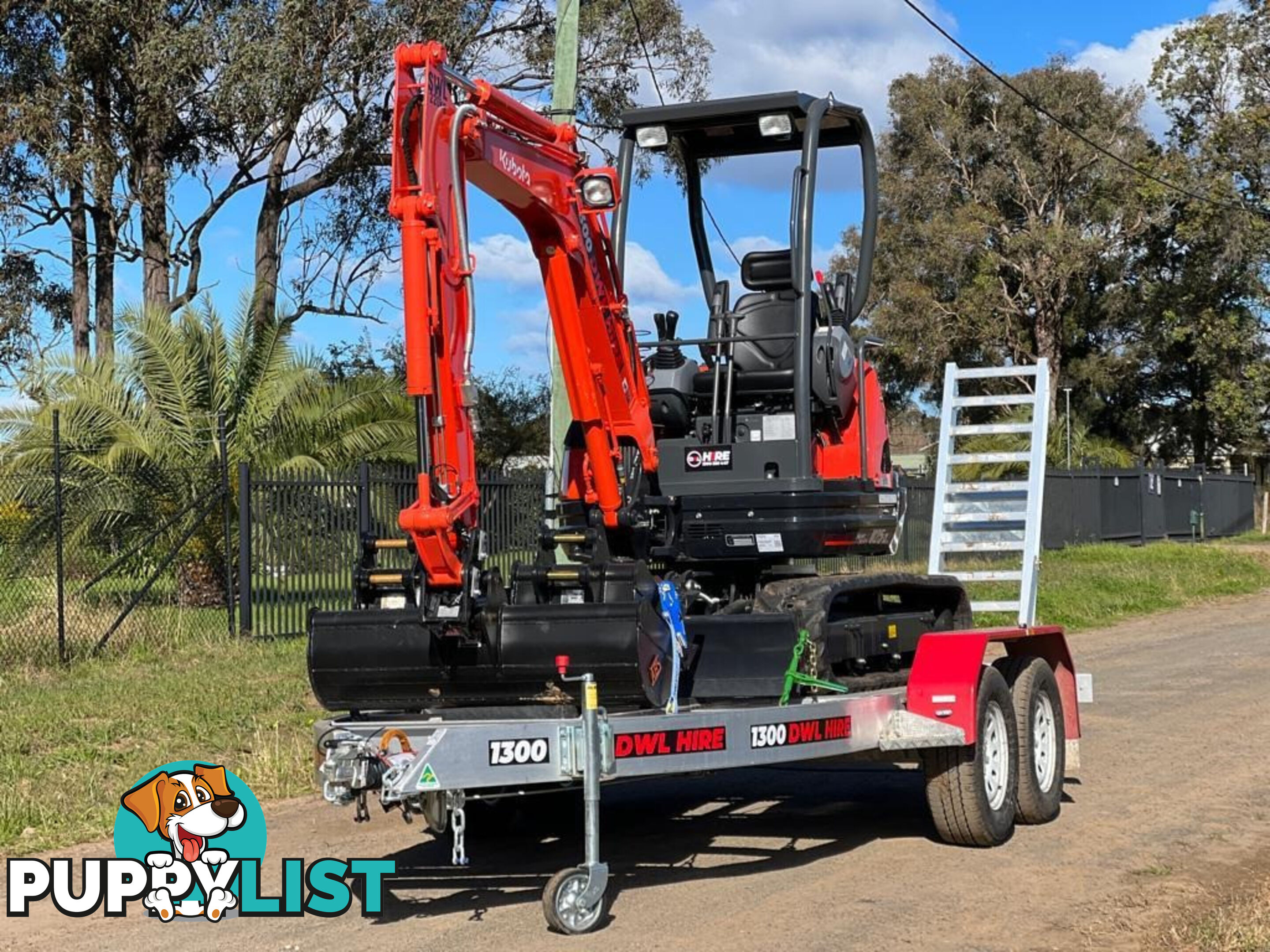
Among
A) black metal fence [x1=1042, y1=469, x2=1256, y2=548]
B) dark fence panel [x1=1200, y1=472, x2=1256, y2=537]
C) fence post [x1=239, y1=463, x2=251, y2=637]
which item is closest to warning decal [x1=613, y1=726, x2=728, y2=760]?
fence post [x1=239, y1=463, x2=251, y2=637]

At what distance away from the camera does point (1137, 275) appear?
54.1m

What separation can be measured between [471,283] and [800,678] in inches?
102

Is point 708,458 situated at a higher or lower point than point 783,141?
lower

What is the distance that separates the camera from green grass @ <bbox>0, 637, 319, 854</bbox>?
9734 millimetres

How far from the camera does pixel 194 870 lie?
7.23m

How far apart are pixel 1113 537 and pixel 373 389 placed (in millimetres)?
22341

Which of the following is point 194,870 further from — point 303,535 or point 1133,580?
point 1133,580

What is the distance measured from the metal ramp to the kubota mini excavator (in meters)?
0.48

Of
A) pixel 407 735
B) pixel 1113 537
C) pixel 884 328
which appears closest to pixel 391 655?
pixel 407 735

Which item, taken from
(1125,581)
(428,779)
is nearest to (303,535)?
(428,779)

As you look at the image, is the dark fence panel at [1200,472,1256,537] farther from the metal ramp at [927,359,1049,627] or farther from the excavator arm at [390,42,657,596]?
the excavator arm at [390,42,657,596]

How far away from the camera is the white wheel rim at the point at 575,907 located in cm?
686

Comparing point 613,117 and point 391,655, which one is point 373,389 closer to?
point 613,117

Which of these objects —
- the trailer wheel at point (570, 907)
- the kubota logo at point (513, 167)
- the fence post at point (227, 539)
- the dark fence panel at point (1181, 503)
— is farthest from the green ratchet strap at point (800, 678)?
the dark fence panel at point (1181, 503)
